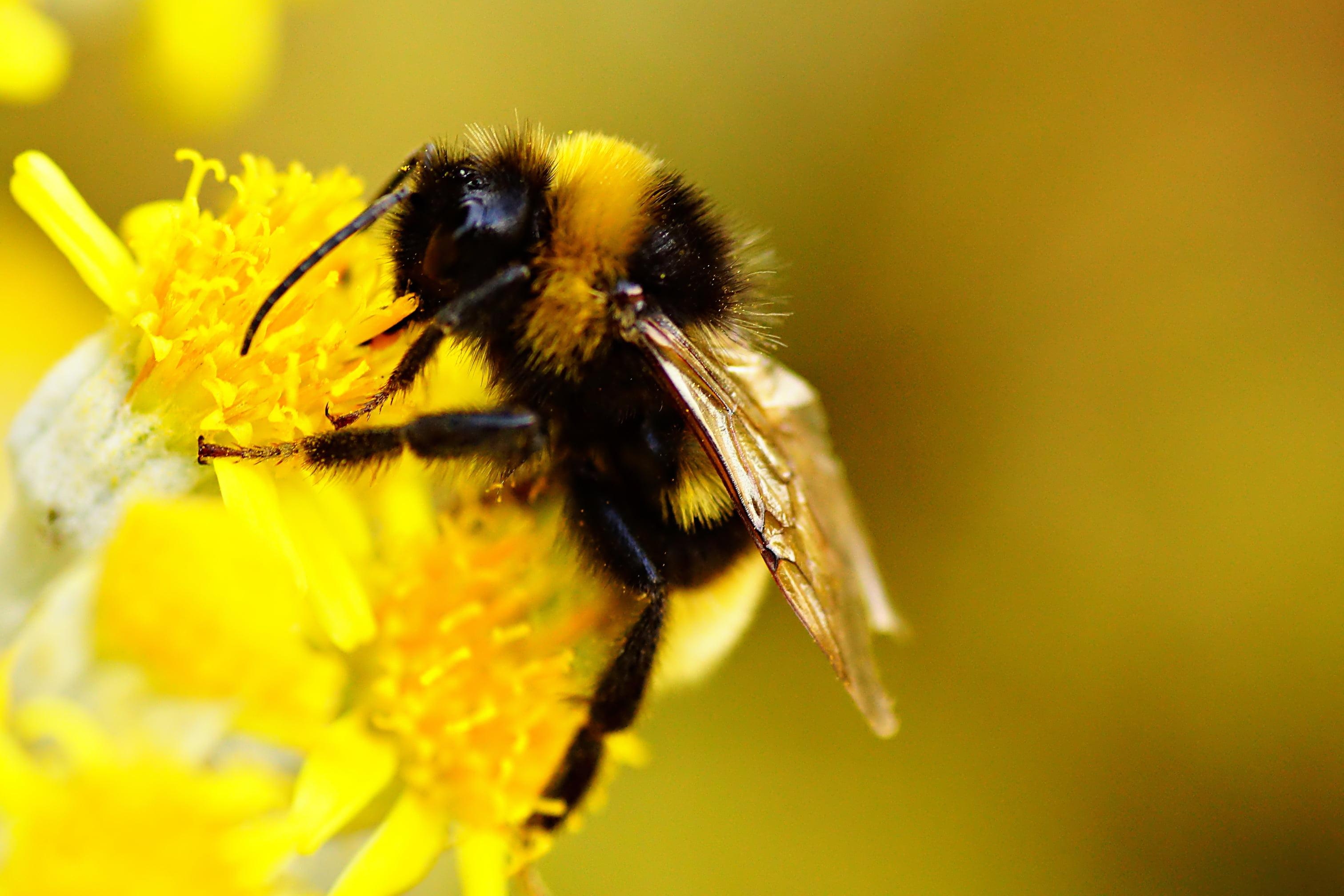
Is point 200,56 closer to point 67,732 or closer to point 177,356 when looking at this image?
point 177,356

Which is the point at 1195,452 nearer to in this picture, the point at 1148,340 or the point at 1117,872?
the point at 1148,340

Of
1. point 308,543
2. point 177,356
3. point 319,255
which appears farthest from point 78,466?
point 319,255

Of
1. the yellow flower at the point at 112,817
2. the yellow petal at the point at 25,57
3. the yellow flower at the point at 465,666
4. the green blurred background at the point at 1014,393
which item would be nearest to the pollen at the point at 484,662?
the yellow flower at the point at 465,666

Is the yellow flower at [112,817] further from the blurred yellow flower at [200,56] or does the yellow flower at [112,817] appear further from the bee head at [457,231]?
the blurred yellow flower at [200,56]

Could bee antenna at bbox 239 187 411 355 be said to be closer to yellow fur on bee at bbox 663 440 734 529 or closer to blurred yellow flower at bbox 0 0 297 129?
yellow fur on bee at bbox 663 440 734 529

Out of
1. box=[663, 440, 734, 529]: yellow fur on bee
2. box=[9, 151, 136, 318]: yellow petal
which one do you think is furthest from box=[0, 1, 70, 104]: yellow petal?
box=[663, 440, 734, 529]: yellow fur on bee
